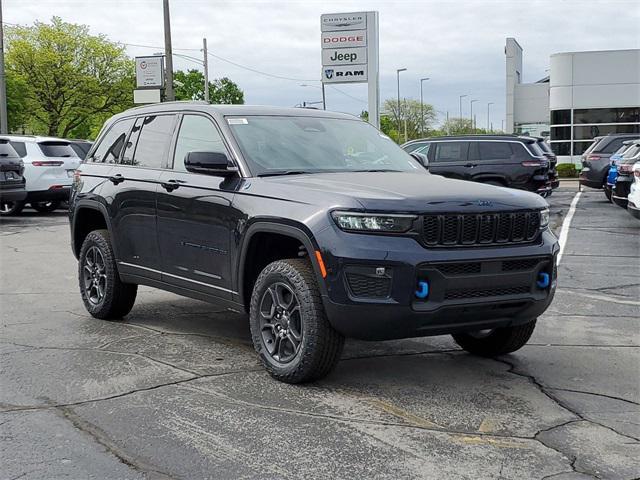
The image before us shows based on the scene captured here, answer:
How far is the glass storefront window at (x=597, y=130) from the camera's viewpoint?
43.8 meters

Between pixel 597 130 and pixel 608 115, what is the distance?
1074mm

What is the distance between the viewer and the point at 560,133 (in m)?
44.5

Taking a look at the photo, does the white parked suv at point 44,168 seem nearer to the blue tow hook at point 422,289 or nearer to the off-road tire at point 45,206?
the off-road tire at point 45,206

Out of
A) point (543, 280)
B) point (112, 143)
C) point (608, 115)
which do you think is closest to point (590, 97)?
point (608, 115)

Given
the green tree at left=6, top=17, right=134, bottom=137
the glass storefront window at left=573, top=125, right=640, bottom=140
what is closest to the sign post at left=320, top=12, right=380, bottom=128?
the glass storefront window at left=573, top=125, right=640, bottom=140

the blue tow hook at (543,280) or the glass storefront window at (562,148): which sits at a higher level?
the glass storefront window at (562,148)

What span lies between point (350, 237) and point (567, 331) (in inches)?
117

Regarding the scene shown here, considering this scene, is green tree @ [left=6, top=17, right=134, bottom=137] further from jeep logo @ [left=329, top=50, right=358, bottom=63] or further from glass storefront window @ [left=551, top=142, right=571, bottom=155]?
jeep logo @ [left=329, top=50, right=358, bottom=63]

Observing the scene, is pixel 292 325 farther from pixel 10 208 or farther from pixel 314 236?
pixel 10 208

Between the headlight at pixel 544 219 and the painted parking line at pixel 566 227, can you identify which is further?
the painted parking line at pixel 566 227

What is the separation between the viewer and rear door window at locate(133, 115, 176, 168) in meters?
6.58

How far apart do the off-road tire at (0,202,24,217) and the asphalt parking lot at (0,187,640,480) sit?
1206cm

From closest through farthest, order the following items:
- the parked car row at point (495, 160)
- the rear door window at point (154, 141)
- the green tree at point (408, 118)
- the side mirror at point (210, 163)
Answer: the side mirror at point (210, 163) < the rear door window at point (154, 141) < the parked car row at point (495, 160) < the green tree at point (408, 118)

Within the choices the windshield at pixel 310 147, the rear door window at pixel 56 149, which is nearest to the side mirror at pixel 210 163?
the windshield at pixel 310 147
